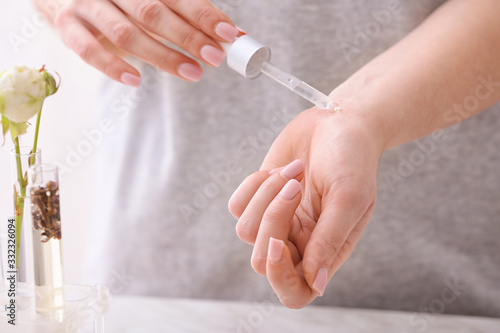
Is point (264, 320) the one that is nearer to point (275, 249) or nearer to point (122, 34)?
point (275, 249)

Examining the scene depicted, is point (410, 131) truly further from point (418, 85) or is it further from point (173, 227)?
point (173, 227)

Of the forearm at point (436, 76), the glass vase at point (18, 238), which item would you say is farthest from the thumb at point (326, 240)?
the glass vase at point (18, 238)

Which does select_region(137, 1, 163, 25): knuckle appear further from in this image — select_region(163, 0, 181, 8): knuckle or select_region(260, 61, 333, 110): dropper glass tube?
select_region(260, 61, 333, 110): dropper glass tube

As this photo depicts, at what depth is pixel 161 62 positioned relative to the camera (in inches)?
28.4

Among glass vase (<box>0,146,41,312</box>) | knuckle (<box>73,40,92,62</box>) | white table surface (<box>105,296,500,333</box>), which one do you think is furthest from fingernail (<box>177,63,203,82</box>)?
white table surface (<box>105,296,500,333</box>)

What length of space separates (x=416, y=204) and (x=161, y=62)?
537mm

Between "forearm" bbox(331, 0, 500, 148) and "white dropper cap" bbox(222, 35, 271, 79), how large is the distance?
133mm

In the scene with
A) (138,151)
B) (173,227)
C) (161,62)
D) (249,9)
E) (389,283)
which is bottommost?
(389,283)

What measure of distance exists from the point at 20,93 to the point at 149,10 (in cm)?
23

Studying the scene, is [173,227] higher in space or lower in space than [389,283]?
higher

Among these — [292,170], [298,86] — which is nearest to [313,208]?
[292,170]

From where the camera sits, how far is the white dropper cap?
67 centimetres

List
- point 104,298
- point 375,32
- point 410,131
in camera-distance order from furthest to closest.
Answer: point 375,32 < point 410,131 < point 104,298

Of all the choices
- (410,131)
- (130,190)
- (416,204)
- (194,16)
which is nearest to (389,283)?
(416,204)
